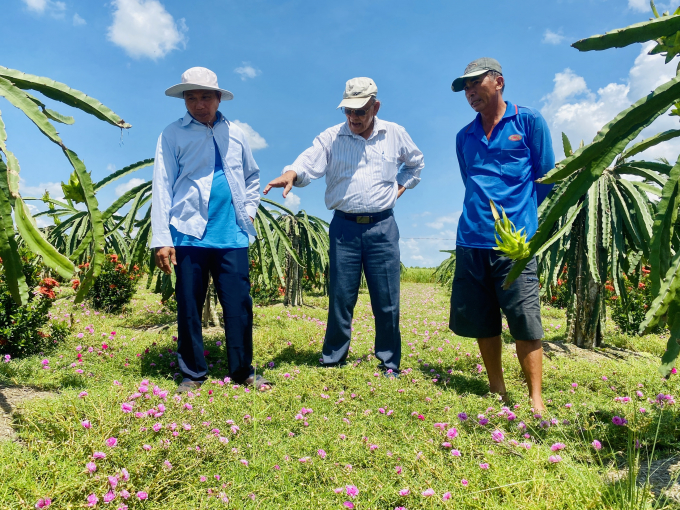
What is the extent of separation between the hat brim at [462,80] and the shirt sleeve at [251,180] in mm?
1552

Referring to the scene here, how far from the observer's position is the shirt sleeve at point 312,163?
11.4ft

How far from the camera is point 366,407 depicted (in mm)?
2791

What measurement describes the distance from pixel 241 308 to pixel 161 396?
35.0 inches

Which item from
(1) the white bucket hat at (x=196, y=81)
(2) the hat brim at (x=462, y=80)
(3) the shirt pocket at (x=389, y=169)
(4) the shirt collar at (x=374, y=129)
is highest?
(1) the white bucket hat at (x=196, y=81)

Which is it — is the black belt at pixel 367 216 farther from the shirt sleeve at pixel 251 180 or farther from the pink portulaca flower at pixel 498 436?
the pink portulaca flower at pixel 498 436

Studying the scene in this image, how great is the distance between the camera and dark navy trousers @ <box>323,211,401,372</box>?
3576mm

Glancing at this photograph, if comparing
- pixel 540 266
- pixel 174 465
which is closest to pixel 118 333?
pixel 174 465

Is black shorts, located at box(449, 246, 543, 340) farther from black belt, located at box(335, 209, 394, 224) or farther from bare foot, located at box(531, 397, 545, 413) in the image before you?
black belt, located at box(335, 209, 394, 224)

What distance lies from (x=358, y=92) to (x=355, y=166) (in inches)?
21.6

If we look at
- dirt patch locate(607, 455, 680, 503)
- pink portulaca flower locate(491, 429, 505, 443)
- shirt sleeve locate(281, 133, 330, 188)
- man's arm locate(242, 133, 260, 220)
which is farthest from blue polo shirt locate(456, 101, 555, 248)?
man's arm locate(242, 133, 260, 220)

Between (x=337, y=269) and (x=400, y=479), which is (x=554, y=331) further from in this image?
(x=400, y=479)

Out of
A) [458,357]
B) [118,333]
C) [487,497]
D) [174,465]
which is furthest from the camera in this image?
[118,333]

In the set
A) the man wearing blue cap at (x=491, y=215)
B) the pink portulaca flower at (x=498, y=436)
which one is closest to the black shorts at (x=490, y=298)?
the man wearing blue cap at (x=491, y=215)

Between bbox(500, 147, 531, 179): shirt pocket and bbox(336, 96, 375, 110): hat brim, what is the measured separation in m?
1.08
